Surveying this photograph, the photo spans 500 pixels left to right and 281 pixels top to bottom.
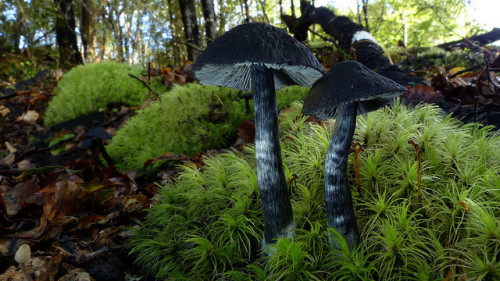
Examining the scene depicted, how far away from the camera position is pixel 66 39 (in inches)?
332

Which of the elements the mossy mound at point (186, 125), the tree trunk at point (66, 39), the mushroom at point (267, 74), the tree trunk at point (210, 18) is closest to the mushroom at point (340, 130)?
the mushroom at point (267, 74)

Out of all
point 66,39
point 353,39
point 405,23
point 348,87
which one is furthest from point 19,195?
point 405,23

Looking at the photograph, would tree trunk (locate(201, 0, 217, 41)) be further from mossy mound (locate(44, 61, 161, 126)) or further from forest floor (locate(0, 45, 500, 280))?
forest floor (locate(0, 45, 500, 280))

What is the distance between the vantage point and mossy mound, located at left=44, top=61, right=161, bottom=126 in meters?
4.59

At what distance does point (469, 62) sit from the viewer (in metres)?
4.52

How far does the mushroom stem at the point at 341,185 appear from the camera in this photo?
1281 millimetres

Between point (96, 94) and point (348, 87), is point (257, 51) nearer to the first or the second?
point (348, 87)

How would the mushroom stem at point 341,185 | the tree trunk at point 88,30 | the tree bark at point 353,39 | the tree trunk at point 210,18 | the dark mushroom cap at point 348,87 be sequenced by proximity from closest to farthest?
the dark mushroom cap at point 348,87
the mushroom stem at point 341,185
the tree bark at point 353,39
the tree trunk at point 210,18
the tree trunk at point 88,30

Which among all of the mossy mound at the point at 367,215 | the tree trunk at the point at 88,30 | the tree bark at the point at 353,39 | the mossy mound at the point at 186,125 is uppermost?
the tree trunk at the point at 88,30

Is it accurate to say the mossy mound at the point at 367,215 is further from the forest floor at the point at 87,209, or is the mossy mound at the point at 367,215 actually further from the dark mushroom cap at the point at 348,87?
the dark mushroom cap at the point at 348,87

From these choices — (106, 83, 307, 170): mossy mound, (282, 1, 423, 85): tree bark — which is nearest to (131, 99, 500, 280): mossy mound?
(106, 83, 307, 170): mossy mound

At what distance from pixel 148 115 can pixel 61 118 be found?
2492 mm

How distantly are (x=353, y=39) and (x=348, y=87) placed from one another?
3.49 m

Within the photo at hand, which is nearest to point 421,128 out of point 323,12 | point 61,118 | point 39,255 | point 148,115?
point 39,255
